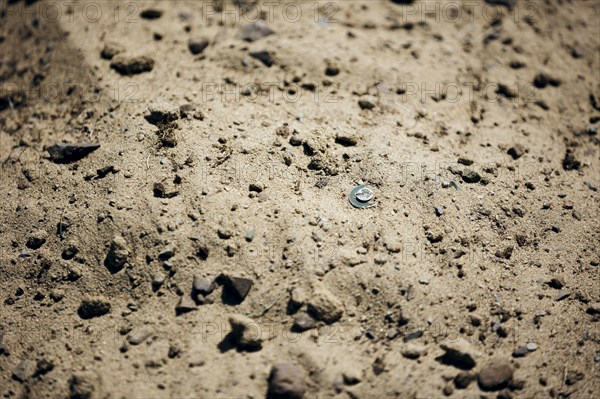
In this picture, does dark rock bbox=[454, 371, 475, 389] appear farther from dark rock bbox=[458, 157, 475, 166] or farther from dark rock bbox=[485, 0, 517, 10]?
dark rock bbox=[485, 0, 517, 10]

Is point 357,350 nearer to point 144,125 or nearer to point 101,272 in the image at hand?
point 101,272

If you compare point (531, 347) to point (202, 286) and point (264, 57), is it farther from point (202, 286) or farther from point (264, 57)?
point (264, 57)

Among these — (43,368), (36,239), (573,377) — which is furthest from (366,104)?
(43,368)

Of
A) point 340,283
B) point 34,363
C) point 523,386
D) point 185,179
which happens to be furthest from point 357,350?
point 34,363

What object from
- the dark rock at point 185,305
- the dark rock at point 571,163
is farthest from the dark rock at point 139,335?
the dark rock at point 571,163

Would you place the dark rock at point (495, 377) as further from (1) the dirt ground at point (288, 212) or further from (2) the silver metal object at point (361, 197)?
(2) the silver metal object at point (361, 197)

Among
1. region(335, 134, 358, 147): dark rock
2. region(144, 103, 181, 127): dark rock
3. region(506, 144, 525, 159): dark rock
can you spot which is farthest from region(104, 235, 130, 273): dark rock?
region(506, 144, 525, 159): dark rock
